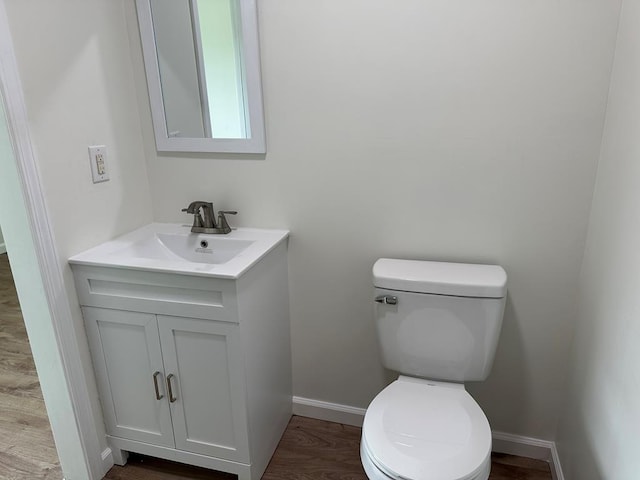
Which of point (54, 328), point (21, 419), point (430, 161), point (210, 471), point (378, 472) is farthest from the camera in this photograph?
point (21, 419)

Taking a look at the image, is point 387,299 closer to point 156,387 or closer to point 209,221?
point 209,221

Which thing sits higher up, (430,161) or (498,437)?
(430,161)

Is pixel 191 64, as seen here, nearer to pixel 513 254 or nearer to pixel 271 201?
pixel 271 201

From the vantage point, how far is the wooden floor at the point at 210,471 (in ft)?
5.59

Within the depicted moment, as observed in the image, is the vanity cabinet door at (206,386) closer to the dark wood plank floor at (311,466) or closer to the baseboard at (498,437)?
the dark wood plank floor at (311,466)

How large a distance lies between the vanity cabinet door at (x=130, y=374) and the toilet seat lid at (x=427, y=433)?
806mm

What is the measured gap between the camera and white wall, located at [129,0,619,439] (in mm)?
1399

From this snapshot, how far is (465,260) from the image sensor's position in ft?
5.35

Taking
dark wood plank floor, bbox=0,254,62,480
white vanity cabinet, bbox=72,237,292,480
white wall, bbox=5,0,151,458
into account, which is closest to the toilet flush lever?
white vanity cabinet, bbox=72,237,292,480

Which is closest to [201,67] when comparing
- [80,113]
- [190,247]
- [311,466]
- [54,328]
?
[80,113]

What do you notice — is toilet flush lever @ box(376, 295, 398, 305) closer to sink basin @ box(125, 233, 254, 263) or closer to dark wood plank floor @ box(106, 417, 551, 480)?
sink basin @ box(125, 233, 254, 263)

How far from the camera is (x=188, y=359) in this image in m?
1.52

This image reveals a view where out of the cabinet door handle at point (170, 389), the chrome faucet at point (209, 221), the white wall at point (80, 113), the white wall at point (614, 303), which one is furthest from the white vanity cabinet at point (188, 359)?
the white wall at point (614, 303)

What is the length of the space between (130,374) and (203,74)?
1209 mm
